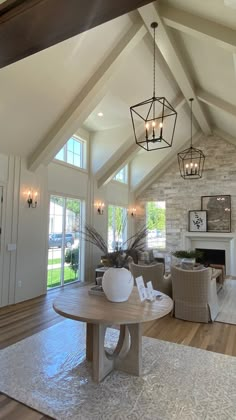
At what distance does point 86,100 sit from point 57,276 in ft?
12.9

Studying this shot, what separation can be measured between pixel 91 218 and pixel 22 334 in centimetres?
397

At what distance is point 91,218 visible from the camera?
23.2ft

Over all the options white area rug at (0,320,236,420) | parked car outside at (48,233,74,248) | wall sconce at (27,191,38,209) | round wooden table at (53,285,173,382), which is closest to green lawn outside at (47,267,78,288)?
parked car outside at (48,233,74,248)

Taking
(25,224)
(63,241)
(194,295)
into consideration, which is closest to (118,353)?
(194,295)

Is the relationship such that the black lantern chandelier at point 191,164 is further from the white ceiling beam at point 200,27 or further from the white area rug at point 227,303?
the white area rug at point 227,303

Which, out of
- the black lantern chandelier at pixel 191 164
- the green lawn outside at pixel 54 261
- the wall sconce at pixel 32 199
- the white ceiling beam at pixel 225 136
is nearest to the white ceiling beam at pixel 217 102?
the black lantern chandelier at pixel 191 164

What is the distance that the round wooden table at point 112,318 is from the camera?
212 centimetres

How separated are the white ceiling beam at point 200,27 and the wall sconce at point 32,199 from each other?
3.72 m

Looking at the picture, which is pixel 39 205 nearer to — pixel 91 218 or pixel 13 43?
pixel 91 218

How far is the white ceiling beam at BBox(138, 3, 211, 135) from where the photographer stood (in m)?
3.49

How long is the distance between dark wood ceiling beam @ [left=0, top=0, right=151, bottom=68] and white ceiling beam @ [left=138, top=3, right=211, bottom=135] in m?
2.35

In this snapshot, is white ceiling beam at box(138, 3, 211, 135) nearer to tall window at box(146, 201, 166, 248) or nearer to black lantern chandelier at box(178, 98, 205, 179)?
black lantern chandelier at box(178, 98, 205, 179)

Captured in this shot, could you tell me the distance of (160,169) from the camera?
9023 millimetres

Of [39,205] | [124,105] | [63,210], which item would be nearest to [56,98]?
[124,105]
